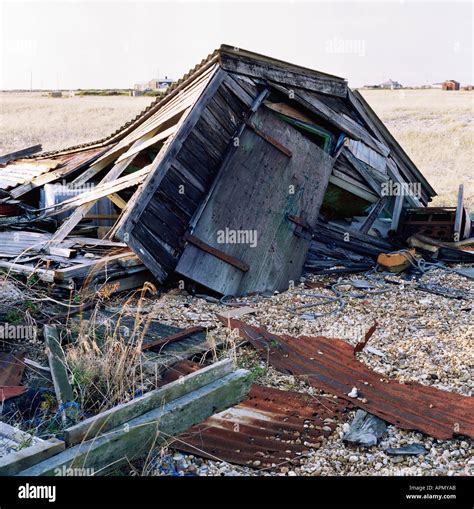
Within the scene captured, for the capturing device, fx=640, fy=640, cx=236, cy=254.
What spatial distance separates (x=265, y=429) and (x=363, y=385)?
132 centimetres

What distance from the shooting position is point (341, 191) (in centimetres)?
1216

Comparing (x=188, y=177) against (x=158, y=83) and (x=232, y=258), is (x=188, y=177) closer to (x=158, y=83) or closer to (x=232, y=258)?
(x=232, y=258)

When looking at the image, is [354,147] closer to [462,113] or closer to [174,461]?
[174,461]

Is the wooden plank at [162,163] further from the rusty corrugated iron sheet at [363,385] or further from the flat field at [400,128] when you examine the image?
the flat field at [400,128]

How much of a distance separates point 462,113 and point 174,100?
35940 mm

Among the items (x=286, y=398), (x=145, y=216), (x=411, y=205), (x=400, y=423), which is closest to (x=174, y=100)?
(x=145, y=216)

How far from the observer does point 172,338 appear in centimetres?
712

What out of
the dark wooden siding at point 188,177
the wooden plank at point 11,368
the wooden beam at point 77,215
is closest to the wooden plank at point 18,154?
the wooden beam at point 77,215

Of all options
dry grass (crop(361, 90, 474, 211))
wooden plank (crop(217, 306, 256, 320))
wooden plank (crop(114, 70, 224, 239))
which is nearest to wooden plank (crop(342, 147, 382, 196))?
wooden plank (crop(114, 70, 224, 239))

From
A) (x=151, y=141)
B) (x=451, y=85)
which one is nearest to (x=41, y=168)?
(x=151, y=141)

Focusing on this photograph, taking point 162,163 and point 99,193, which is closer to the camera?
point 162,163

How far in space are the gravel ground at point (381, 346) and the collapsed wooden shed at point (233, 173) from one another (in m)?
0.70

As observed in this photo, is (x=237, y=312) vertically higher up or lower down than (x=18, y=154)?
lower down

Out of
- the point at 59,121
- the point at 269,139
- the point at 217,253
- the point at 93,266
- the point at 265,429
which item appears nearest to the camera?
the point at 265,429
